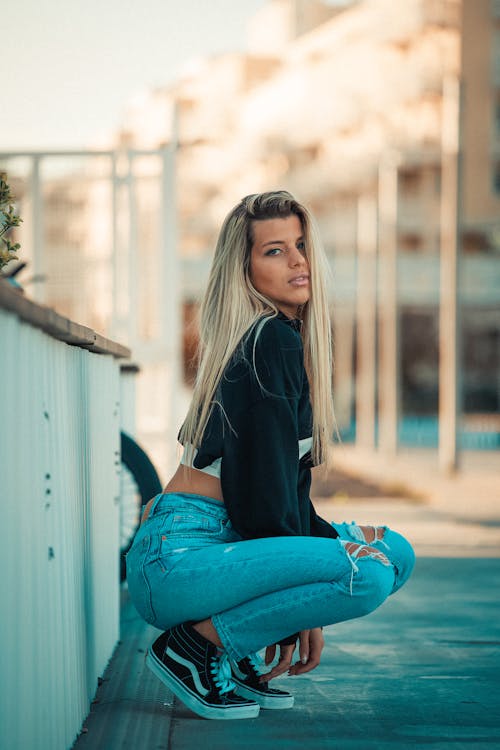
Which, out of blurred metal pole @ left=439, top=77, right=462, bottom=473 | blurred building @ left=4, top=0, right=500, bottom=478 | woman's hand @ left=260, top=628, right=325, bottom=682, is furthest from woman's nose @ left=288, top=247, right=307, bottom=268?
blurred building @ left=4, top=0, right=500, bottom=478

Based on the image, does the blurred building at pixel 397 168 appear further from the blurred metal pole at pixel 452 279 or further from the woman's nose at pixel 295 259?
the woman's nose at pixel 295 259

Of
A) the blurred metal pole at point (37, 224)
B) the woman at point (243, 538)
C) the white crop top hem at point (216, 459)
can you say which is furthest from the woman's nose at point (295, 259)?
the blurred metal pole at point (37, 224)

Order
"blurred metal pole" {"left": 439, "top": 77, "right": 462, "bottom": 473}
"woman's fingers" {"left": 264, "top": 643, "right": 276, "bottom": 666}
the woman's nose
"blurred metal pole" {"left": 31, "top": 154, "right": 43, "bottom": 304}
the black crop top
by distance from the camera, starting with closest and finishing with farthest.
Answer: the black crop top, "woman's fingers" {"left": 264, "top": 643, "right": 276, "bottom": 666}, the woman's nose, "blurred metal pole" {"left": 31, "top": 154, "right": 43, "bottom": 304}, "blurred metal pole" {"left": 439, "top": 77, "right": 462, "bottom": 473}

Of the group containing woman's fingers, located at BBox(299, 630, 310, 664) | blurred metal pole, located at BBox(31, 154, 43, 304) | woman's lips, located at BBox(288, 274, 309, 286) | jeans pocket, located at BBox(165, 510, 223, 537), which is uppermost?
blurred metal pole, located at BBox(31, 154, 43, 304)

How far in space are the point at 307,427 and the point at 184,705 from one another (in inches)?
39.4

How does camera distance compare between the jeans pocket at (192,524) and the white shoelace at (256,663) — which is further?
the white shoelace at (256,663)

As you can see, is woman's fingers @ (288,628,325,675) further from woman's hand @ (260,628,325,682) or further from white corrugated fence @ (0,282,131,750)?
white corrugated fence @ (0,282,131,750)

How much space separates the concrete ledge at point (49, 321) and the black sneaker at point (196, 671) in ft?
2.98

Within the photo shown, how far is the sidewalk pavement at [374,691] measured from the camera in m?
3.24

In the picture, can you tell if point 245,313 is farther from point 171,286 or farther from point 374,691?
point 171,286

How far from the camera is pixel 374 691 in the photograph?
3.82m

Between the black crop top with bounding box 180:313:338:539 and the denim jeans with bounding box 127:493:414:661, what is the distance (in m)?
0.09

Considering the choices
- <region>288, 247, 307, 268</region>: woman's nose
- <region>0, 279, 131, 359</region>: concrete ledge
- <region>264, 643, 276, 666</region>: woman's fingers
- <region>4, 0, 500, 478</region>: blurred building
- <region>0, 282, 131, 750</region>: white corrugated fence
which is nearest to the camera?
<region>0, 279, 131, 359</region>: concrete ledge

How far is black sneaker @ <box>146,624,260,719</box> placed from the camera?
333 cm
